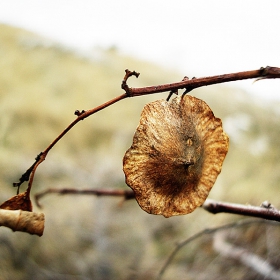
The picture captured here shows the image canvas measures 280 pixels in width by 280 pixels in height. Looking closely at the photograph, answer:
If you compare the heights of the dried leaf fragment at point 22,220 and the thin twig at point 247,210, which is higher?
the thin twig at point 247,210

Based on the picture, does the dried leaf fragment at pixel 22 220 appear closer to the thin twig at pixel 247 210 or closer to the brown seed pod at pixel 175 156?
the brown seed pod at pixel 175 156

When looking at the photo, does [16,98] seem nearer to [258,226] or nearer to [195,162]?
[258,226]

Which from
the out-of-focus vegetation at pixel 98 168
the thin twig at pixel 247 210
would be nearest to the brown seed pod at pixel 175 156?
the thin twig at pixel 247 210

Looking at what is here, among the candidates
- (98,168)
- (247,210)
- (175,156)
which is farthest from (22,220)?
(98,168)

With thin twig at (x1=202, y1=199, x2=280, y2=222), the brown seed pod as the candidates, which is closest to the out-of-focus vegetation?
thin twig at (x1=202, y1=199, x2=280, y2=222)

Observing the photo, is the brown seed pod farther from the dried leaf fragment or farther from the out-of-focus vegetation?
the out-of-focus vegetation

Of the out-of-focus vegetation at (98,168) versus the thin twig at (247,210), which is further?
the out-of-focus vegetation at (98,168)

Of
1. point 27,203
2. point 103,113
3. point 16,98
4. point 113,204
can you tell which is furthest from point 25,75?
point 27,203
